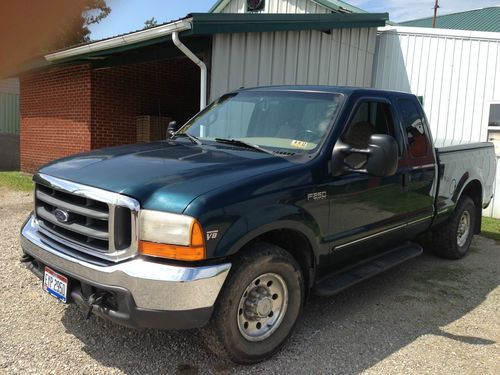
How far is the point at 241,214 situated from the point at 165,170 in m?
0.59

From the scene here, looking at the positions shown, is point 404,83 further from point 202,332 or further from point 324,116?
point 202,332

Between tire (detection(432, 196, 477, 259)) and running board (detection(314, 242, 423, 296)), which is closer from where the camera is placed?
running board (detection(314, 242, 423, 296))

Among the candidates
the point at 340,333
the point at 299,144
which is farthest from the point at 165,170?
the point at 340,333

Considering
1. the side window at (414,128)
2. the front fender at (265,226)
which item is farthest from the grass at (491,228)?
the front fender at (265,226)

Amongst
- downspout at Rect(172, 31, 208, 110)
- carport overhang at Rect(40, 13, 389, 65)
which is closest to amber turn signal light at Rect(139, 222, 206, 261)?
carport overhang at Rect(40, 13, 389, 65)

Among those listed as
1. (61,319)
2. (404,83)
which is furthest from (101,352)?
(404,83)

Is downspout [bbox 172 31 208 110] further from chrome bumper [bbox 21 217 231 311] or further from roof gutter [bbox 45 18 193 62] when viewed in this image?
chrome bumper [bbox 21 217 231 311]

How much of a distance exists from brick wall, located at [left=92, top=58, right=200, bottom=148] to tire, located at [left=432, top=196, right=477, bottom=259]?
6964 millimetres

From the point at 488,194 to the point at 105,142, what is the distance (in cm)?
746

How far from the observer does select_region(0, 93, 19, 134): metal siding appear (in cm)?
1897

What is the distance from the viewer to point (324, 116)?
386 cm

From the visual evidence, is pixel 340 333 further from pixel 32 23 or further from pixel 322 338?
pixel 32 23

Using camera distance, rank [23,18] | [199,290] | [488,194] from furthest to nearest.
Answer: [488,194]
[199,290]
[23,18]

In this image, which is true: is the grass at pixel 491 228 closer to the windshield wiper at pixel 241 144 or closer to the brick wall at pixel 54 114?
the windshield wiper at pixel 241 144
